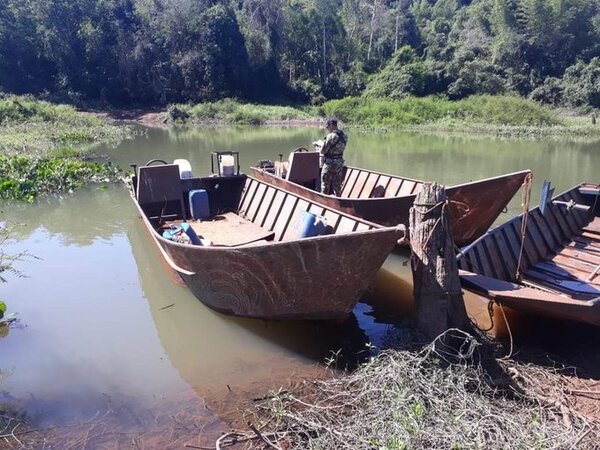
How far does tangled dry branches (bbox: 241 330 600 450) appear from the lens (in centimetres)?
326

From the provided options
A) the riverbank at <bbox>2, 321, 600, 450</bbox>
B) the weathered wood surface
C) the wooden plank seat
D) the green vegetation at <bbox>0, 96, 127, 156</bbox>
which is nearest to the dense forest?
the green vegetation at <bbox>0, 96, 127, 156</bbox>

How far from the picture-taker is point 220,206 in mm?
8438

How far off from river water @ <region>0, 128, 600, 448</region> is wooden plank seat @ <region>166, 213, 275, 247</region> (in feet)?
2.66

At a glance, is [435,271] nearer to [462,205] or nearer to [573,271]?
[573,271]

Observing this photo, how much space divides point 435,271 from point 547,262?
2.54m

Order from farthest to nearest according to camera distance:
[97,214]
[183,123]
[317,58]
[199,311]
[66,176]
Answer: [317,58], [183,123], [66,176], [97,214], [199,311]

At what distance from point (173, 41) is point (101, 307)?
3824cm

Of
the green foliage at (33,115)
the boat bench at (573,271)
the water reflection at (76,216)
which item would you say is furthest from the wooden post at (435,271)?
the green foliage at (33,115)

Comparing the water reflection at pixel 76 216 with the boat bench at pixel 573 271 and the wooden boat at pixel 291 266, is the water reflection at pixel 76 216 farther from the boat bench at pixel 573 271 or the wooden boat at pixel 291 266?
the boat bench at pixel 573 271

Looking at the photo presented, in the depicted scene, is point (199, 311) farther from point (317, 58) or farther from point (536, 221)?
point (317, 58)

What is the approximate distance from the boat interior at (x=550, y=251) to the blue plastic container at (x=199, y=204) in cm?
447

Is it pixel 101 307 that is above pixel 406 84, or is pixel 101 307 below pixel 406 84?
below

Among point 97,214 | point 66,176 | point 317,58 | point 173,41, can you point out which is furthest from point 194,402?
point 317,58

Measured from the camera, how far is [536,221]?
20.6 ft
